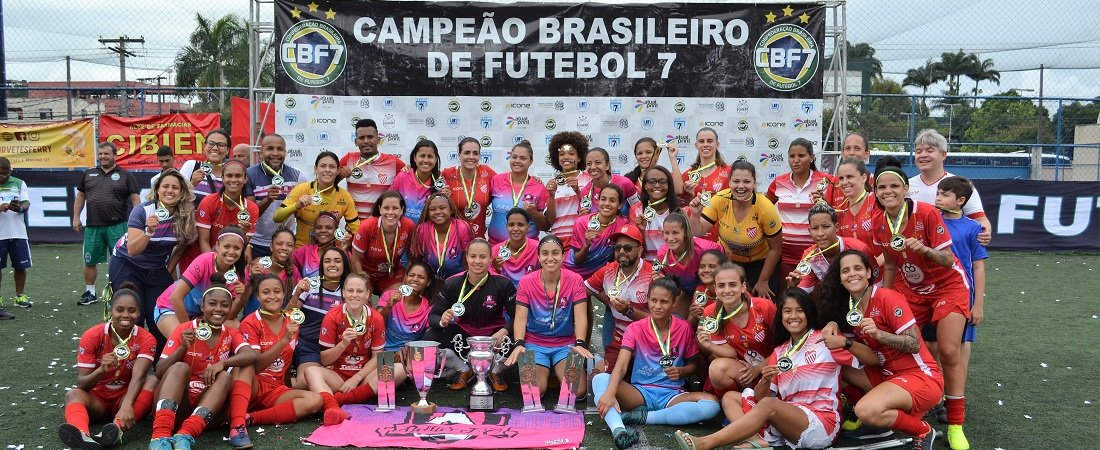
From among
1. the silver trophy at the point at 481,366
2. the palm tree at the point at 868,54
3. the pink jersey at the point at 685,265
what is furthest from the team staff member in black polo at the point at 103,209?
the palm tree at the point at 868,54

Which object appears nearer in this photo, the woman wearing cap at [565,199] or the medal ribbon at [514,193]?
the woman wearing cap at [565,199]

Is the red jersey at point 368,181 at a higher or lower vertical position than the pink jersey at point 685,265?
higher

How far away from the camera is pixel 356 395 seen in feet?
18.3

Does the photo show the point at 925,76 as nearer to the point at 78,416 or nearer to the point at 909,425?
the point at 909,425

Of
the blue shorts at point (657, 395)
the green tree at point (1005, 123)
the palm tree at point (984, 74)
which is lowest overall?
the blue shorts at point (657, 395)

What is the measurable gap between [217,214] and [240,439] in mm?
2229

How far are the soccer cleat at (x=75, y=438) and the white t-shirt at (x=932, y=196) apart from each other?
484cm

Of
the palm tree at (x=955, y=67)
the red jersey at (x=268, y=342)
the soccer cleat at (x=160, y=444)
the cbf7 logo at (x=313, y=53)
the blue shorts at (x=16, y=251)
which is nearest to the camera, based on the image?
the soccer cleat at (x=160, y=444)

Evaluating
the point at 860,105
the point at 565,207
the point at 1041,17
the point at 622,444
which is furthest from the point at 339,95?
the point at 1041,17

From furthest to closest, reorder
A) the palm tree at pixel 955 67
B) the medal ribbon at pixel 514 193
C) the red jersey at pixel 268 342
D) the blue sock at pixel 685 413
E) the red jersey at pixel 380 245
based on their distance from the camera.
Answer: the palm tree at pixel 955 67, the medal ribbon at pixel 514 193, the red jersey at pixel 380 245, the red jersey at pixel 268 342, the blue sock at pixel 685 413

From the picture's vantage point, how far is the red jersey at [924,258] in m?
4.89

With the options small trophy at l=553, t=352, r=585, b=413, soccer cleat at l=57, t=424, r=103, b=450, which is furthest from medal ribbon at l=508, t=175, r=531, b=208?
soccer cleat at l=57, t=424, r=103, b=450

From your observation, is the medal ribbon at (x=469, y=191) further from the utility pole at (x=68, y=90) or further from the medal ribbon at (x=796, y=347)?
the utility pole at (x=68, y=90)

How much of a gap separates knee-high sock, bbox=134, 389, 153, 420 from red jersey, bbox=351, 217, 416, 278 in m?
1.88
